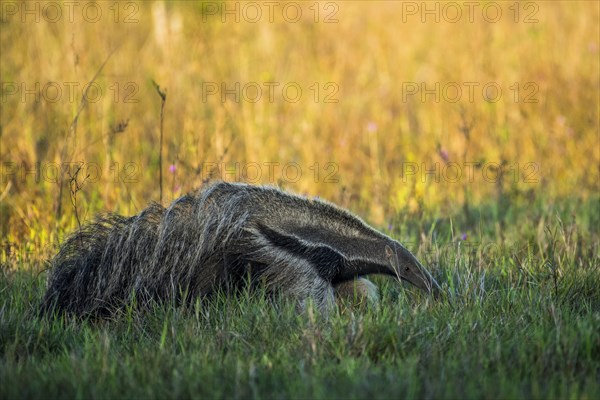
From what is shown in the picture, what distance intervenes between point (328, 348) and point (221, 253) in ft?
4.72

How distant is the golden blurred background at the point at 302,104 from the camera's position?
27.6 ft

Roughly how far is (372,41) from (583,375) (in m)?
8.75

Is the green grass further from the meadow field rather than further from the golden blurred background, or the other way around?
the golden blurred background

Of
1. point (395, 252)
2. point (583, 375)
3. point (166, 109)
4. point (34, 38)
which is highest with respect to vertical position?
point (34, 38)

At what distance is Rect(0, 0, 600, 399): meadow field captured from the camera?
13.0 feet

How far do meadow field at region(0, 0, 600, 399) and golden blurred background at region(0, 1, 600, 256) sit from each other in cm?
4

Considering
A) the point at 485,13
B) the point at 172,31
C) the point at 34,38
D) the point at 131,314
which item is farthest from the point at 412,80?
the point at 131,314

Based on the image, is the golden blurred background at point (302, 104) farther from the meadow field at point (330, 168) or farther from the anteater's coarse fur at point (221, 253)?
the anteater's coarse fur at point (221, 253)

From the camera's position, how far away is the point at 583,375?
12.7ft

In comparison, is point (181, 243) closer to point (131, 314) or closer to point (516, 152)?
point (131, 314)

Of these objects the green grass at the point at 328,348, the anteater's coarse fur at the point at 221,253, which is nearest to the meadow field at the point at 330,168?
the green grass at the point at 328,348

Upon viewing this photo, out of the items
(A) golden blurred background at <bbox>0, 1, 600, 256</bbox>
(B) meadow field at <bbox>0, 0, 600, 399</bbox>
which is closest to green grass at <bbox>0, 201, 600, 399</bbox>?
(B) meadow field at <bbox>0, 0, 600, 399</bbox>

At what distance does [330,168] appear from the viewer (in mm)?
9781

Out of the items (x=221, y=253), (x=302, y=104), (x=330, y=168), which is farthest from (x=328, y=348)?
(x=302, y=104)
